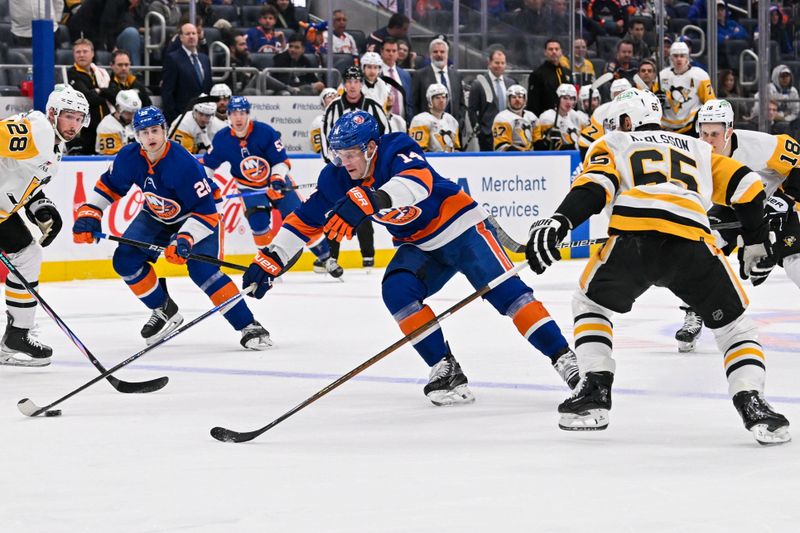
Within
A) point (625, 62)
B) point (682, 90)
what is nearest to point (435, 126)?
point (682, 90)

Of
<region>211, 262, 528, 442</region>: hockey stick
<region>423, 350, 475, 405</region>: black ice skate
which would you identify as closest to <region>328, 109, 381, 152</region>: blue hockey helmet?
<region>211, 262, 528, 442</region>: hockey stick

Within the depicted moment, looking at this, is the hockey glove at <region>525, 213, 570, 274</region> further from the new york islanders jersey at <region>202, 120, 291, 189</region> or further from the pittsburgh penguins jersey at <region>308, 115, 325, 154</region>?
the pittsburgh penguins jersey at <region>308, 115, 325, 154</region>

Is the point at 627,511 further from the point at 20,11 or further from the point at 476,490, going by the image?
the point at 20,11

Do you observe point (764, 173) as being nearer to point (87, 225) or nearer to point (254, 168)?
point (87, 225)

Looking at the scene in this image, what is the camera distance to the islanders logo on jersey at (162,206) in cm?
644

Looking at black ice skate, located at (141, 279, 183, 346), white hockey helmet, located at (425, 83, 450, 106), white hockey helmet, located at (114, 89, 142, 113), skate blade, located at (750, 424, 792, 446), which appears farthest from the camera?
white hockey helmet, located at (425, 83, 450, 106)

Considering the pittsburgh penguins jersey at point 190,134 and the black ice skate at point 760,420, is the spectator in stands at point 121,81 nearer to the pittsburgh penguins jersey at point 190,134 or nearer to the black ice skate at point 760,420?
the pittsburgh penguins jersey at point 190,134

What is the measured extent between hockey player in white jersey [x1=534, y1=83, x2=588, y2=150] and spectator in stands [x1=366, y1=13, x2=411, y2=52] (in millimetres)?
1419

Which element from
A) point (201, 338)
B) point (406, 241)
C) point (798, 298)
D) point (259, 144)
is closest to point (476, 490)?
point (406, 241)

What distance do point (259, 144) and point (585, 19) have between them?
4.53 metres

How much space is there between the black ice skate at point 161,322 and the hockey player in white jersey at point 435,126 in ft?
15.1

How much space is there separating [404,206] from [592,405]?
101 centimetres

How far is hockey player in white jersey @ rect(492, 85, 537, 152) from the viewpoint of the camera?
11.4 m

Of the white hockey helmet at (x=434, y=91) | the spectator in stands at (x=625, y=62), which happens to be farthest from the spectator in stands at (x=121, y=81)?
the spectator in stands at (x=625, y=62)
